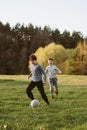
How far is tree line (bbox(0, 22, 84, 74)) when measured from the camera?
10494 cm

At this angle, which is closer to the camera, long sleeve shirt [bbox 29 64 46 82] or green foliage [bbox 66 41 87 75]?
long sleeve shirt [bbox 29 64 46 82]

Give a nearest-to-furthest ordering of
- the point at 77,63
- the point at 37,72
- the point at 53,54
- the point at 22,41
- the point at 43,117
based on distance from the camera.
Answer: the point at 43,117 → the point at 37,72 → the point at 77,63 → the point at 53,54 → the point at 22,41

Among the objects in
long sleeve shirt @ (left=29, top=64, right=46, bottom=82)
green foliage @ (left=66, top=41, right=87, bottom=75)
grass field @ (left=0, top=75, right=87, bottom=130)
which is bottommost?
green foliage @ (left=66, top=41, right=87, bottom=75)

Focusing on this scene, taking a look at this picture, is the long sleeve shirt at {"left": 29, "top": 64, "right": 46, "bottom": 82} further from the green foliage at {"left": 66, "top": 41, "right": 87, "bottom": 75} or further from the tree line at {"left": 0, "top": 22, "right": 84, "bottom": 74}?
the tree line at {"left": 0, "top": 22, "right": 84, "bottom": 74}

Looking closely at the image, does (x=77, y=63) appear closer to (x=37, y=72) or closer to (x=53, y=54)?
(x=53, y=54)

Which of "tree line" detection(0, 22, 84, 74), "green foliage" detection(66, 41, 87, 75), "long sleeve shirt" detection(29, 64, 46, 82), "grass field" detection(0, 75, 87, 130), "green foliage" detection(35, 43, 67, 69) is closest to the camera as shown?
"grass field" detection(0, 75, 87, 130)

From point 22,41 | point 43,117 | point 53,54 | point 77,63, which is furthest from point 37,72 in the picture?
point 22,41

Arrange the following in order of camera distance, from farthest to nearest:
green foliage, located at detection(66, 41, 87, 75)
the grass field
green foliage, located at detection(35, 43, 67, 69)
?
green foliage, located at detection(35, 43, 67, 69)
green foliage, located at detection(66, 41, 87, 75)
the grass field

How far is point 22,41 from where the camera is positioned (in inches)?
4680

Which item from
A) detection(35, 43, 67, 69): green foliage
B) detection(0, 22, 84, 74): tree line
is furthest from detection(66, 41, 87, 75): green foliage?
detection(0, 22, 84, 74): tree line

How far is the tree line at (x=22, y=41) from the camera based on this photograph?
104938mm

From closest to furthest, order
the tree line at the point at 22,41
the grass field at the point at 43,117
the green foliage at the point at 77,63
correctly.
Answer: the grass field at the point at 43,117 → the green foliage at the point at 77,63 → the tree line at the point at 22,41

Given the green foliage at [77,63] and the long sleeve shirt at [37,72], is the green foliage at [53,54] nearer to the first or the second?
the green foliage at [77,63]

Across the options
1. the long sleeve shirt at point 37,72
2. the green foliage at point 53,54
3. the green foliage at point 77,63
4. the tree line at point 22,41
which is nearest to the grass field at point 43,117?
the long sleeve shirt at point 37,72
